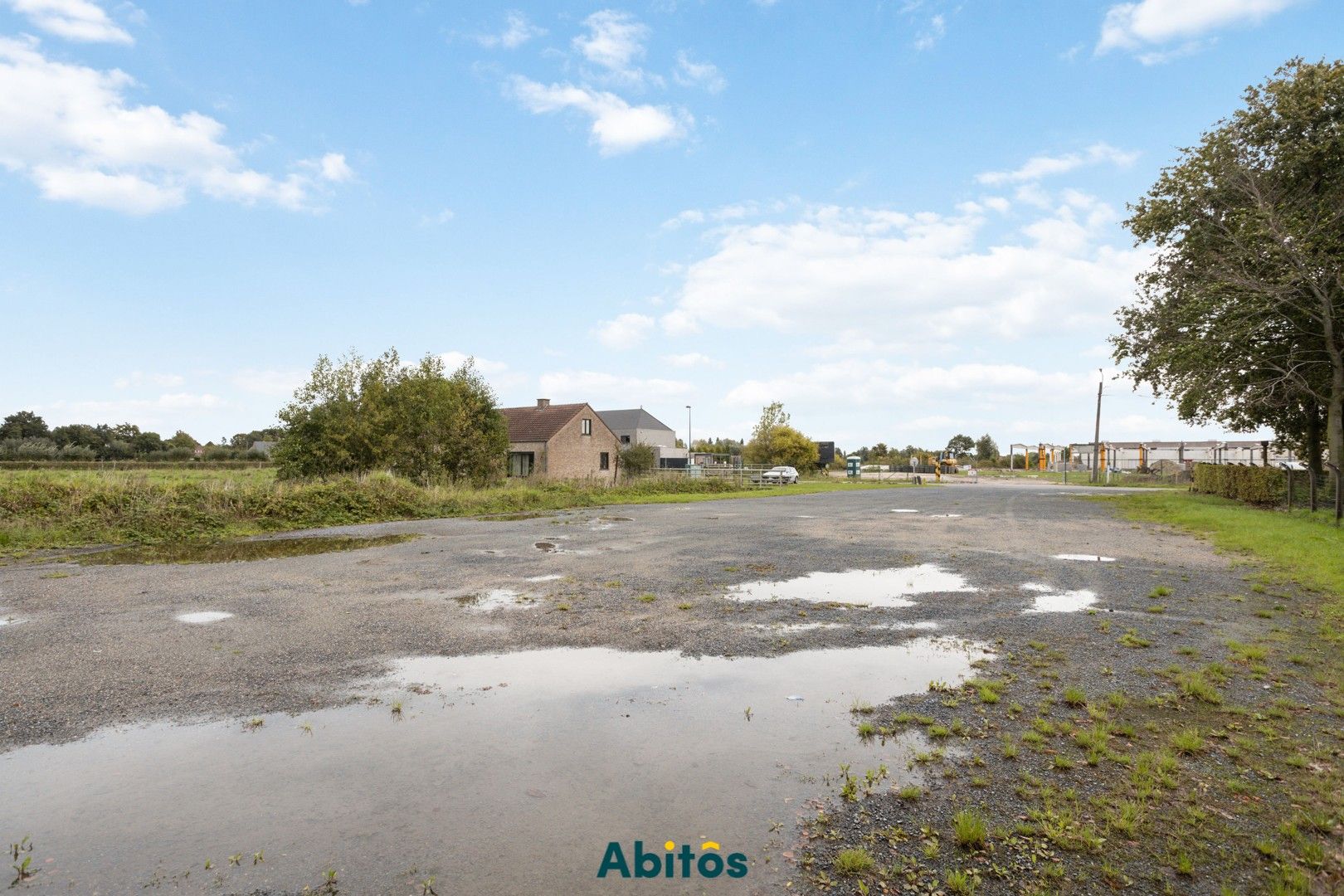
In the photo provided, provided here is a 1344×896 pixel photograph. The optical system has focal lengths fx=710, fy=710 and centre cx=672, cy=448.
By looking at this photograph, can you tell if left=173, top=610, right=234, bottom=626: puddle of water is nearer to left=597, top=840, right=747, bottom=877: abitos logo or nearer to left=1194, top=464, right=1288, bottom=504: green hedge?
left=597, top=840, right=747, bottom=877: abitos logo

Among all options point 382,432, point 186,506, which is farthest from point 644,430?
point 186,506

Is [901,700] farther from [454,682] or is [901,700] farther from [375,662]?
[375,662]

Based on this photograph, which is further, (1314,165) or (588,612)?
(1314,165)

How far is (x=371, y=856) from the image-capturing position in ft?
10.3

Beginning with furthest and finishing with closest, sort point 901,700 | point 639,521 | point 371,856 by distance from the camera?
point 639,521
point 901,700
point 371,856

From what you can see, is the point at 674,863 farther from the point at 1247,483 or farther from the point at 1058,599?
the point at 1247,483

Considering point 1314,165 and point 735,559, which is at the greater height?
point 1314,165

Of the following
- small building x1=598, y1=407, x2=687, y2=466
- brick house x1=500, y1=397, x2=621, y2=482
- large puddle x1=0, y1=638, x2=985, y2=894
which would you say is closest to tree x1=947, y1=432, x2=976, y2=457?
small building x1=598, y1=407, x2=687, y2=466

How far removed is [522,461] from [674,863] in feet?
147

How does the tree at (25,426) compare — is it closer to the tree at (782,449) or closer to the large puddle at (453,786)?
→ the tree at (782,449)

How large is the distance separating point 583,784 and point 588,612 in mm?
4249

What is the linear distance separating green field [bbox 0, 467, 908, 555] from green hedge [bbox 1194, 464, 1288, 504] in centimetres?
2268

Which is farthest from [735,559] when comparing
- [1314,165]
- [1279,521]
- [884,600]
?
[1314,165]

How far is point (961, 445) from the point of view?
9994cm
